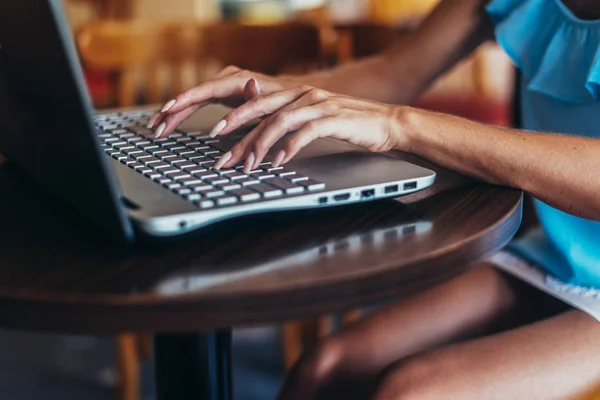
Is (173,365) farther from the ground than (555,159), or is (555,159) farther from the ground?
(555,159)

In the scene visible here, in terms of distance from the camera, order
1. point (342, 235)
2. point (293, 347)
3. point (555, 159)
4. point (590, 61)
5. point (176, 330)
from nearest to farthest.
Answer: point (176, 330) < point (342, 235) < point (555, 159) < point (590, 61) < point (293, 347)

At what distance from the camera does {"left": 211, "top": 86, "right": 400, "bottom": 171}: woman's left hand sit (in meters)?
0.67

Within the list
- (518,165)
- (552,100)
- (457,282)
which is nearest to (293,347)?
(457,282)

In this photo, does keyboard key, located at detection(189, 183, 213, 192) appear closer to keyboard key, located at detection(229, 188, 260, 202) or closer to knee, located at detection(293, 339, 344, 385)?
keyboard key, located at detection(229, 188, 260, 202)

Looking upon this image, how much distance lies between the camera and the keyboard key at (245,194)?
1.94ft

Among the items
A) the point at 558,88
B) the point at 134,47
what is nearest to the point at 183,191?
the point at 558,88

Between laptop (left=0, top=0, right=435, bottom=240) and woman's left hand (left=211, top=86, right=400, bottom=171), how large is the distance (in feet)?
0.05

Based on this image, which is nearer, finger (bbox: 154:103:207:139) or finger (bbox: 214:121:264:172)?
finger (bbox: 214:121:264:172)

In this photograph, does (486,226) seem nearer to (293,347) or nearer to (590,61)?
(590,61)

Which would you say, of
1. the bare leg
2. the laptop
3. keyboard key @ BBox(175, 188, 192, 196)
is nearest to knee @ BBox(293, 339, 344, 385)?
the bare leg

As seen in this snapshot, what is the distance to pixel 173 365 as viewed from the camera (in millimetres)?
761

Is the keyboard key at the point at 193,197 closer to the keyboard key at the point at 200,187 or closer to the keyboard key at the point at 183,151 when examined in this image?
the keyboard key at the point at 200,187

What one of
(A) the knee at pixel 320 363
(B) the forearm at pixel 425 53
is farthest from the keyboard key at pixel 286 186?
(B) the forearm at pixel 425 53

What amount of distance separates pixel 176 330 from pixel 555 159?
401 millimetres
